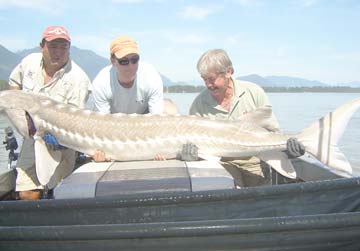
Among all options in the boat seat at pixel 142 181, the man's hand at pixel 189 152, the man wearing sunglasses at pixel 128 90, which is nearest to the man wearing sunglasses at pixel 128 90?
the man wearing sunglasses at pixel 128 90

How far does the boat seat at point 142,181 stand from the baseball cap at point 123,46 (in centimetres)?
149

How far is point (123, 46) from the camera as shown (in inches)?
195

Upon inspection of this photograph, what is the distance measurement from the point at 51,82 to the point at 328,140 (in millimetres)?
3089

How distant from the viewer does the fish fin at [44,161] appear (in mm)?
4648

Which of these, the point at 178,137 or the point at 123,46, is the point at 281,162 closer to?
the point at 178,137

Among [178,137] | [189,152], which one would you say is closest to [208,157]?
[189,152]

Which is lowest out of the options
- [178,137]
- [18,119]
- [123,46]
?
[178,137]

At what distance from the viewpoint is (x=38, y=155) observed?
4.74 meters

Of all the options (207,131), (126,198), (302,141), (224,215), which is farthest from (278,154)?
(126,198)

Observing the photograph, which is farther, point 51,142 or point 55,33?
point 55,33

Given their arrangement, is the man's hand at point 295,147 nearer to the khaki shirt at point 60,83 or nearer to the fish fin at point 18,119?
the khaki shirt at point 60,83

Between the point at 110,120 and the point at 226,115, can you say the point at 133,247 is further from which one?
the point at 226,115

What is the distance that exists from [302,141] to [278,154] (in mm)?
342

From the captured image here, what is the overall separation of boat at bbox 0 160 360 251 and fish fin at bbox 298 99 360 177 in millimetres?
1017
